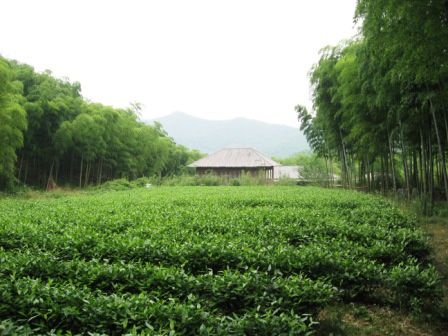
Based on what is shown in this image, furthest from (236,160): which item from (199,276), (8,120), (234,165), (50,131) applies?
(199,276)

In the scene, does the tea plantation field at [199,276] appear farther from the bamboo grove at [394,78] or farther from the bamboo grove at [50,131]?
the bamboo grove at [50,131]

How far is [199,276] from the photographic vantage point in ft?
12.3

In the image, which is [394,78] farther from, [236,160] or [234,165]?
[236,160]

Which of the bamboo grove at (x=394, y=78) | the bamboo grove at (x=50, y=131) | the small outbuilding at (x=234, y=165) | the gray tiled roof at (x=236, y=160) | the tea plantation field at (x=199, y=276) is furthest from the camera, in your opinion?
the gray tiled roof at (x=236, y=160)

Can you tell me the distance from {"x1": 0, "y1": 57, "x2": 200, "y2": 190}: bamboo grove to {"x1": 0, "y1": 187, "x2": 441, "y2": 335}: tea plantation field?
1002 centimetres

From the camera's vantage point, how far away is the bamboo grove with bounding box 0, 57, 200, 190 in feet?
49.7

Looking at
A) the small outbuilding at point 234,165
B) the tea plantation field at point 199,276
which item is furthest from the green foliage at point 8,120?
the small outbuilding at point 234,165

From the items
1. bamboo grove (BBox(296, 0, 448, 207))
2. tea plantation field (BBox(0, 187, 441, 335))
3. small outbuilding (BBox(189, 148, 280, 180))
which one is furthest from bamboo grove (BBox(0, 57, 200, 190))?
bamboo grove (BBox(296, 0, 448, 207))

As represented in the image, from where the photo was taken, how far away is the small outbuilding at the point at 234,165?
36469 mm

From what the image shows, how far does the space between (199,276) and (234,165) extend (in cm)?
3289

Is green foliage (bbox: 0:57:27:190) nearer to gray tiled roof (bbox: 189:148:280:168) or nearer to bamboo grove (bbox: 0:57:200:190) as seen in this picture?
bamboo grove (bbox: 0:57:200:190)

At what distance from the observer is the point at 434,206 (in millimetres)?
11344

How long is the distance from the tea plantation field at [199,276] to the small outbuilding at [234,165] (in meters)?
29.4

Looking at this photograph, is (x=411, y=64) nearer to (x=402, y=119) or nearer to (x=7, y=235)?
(x=402, y=119)
